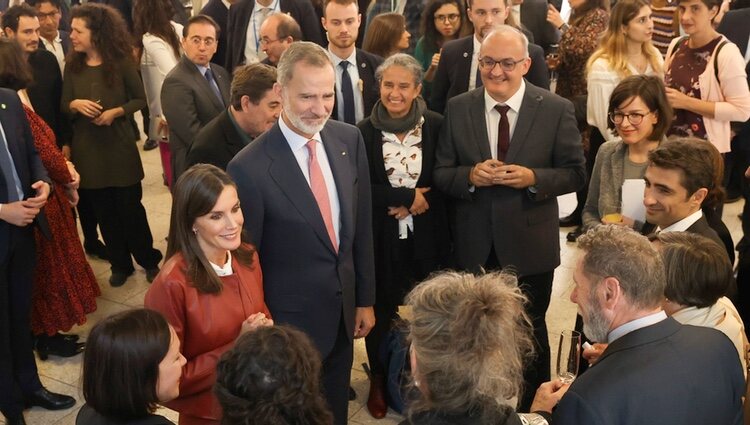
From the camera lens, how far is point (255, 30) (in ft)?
18.7

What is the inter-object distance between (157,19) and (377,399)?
3160mm

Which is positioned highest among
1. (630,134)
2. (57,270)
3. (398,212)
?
(630,134)

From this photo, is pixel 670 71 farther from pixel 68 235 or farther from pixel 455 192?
pixel 68 235

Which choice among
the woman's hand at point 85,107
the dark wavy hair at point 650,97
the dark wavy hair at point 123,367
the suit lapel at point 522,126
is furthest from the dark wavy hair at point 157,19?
the dark wavy hair at point 123,367

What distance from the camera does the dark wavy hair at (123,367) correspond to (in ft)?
6.72

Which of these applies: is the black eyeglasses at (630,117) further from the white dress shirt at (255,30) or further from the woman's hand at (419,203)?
the white dress shirt at (255,30)

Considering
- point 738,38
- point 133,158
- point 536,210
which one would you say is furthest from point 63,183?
point 738,38

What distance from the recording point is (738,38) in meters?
5.02

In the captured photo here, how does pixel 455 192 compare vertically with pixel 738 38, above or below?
below

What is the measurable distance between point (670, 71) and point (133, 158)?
11.0ft

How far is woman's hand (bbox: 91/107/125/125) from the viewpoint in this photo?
4.86m

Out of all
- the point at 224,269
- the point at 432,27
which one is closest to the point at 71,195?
the point at 224,269

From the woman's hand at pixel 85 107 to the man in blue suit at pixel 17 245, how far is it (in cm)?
109

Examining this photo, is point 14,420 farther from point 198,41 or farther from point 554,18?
point 554,18
